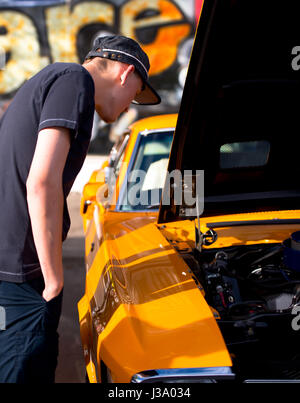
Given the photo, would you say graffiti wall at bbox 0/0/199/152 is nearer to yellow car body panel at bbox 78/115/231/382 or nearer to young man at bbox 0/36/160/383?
yellow car body panel at bbox 78/115/231/382

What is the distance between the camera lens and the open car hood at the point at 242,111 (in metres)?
2.04

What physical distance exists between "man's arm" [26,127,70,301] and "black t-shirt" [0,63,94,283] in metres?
0.05

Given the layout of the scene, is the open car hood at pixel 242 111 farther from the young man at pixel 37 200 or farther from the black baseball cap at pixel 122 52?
the young man at pixel 37 200

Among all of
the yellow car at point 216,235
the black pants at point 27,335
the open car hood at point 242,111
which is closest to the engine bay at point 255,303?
the yellow car at point 216,235

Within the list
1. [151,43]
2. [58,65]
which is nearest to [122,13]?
[151,43]

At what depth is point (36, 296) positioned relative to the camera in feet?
5.27

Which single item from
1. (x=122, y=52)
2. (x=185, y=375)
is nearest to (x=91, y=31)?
(x=122, y=52)

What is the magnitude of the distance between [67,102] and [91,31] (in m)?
9.72

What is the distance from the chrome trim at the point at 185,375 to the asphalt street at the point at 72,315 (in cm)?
160

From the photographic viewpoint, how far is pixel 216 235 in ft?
8.35

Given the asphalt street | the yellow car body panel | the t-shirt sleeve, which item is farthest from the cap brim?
the asphalt street

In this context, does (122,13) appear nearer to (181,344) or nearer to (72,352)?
(72,352)

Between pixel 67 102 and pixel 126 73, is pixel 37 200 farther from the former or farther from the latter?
pixel 126 73

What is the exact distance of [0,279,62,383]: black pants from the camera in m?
1.54
